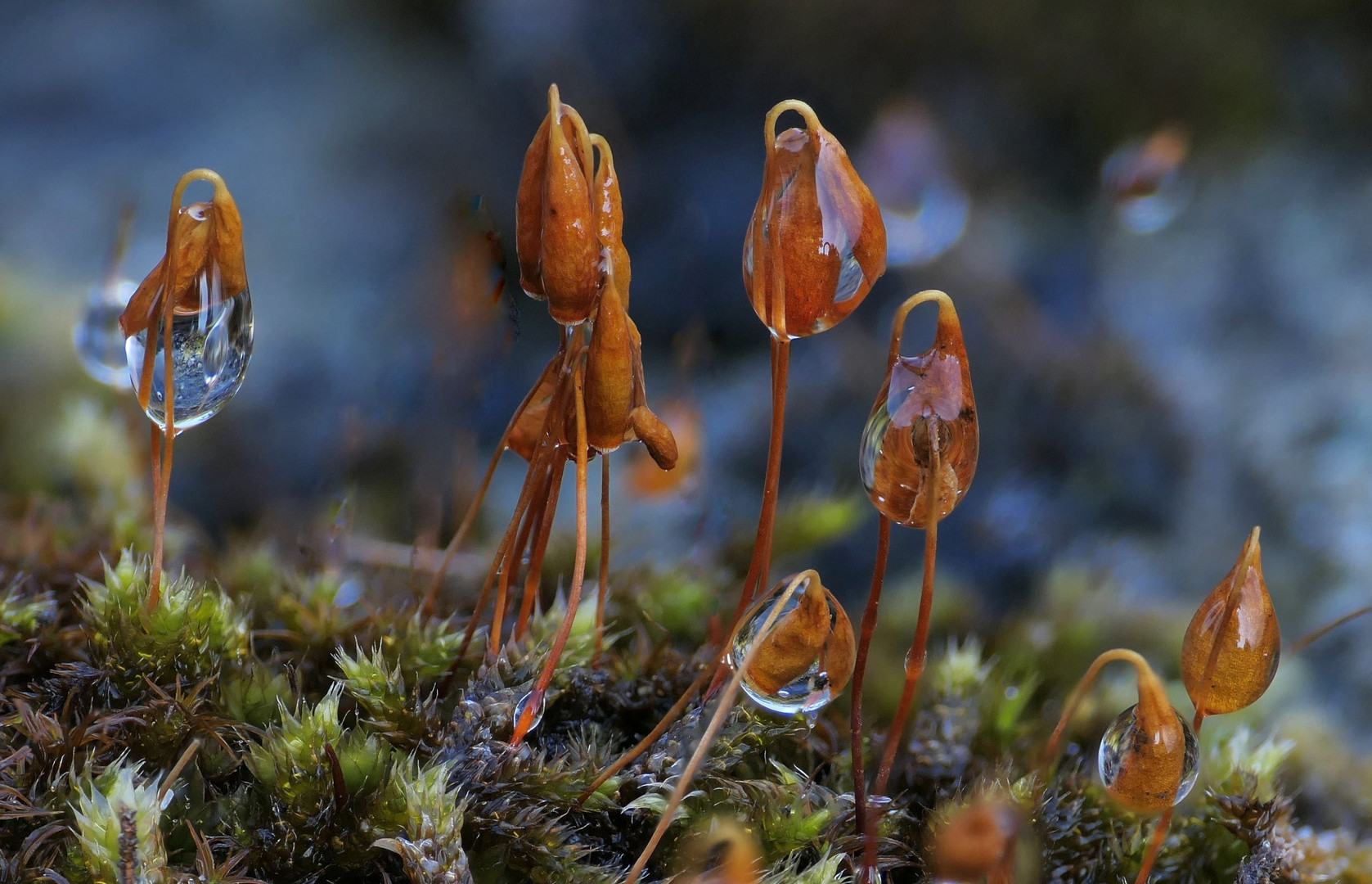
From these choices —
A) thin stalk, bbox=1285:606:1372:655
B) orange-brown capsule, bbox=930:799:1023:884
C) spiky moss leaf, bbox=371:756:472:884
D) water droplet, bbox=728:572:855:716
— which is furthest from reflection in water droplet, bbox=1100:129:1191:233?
spiky moss leaf, bbox=371:756:472:884

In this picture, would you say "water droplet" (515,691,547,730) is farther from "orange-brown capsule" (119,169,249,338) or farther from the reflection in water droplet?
the reflection in water droplet

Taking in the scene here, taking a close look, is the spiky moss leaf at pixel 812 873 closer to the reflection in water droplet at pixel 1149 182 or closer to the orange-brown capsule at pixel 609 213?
the orange-brown capsule at pixel 609 213

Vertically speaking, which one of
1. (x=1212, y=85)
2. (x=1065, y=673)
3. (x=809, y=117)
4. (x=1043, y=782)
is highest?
(x=1212, y=85)

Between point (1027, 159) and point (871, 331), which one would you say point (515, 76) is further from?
point (1027, 159)

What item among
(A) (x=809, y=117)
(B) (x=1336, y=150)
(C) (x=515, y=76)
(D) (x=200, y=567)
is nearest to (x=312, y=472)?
(D) (x=200, y=567)

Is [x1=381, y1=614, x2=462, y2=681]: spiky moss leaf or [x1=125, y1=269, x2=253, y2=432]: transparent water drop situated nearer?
A: [x1=125, y1=269, x2=253, y2=432]: transparent water drop
